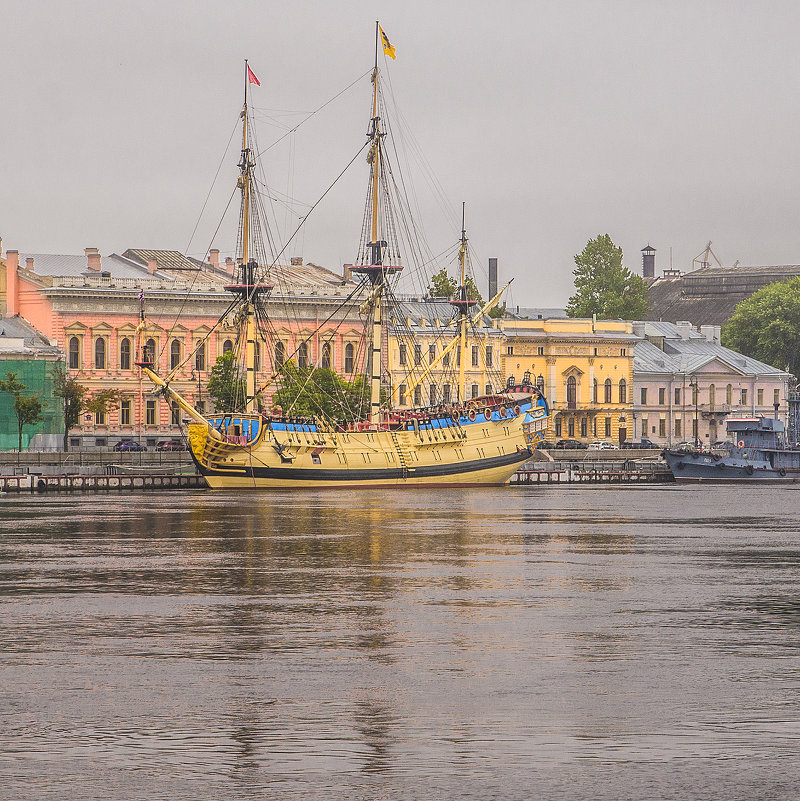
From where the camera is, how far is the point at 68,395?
372 feet

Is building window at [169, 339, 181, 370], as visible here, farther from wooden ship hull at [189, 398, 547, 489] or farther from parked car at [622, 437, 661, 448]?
parked car at [622, 437, 661, 448]

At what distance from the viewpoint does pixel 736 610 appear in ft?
95.5

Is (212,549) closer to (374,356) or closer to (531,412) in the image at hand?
(374,356)

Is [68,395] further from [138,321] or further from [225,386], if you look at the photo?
[138,321]

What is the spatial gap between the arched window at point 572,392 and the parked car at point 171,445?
39539mm

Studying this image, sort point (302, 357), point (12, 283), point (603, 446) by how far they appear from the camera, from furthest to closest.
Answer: point (603, 446), point (302, 357), point (12, 283)

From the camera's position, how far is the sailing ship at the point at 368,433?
96000 mm

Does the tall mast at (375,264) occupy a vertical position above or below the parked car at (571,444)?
above

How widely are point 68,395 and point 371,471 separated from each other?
23.1 m

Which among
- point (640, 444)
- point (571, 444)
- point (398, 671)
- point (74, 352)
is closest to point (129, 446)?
point (74, 352)

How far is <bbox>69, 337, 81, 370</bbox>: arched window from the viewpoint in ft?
409

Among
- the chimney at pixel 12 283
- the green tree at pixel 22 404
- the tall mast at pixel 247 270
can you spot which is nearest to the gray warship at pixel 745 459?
the tall mast at pixel 247 270

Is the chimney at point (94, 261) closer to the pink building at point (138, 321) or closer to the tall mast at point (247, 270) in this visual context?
the pink building at point (138, 321)

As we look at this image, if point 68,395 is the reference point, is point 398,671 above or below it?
below
